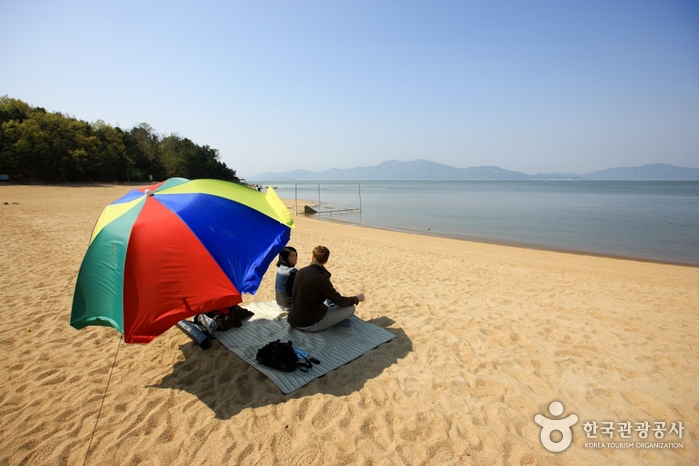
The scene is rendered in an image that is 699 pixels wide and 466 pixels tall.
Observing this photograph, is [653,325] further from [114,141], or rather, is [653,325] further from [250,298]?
[114,141]

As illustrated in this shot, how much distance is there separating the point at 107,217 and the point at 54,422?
2032 mm

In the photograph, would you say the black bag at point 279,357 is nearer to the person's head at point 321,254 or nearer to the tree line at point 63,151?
the person's head at point 321,254

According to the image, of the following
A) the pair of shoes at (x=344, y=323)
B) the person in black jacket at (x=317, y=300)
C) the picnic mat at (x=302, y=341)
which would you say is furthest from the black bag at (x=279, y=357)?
the pair of shoes at (x=344, y=323)

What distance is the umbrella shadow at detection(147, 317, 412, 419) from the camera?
10.9ft

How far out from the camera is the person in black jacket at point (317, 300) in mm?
4133

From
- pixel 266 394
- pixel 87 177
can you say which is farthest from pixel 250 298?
pixel 87 177

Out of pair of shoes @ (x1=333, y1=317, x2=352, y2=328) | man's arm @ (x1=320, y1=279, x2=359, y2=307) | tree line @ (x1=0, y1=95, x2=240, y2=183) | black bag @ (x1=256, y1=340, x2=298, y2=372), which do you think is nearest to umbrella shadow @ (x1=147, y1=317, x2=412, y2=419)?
black bag @ (x1=256, y1=340, x2=298, y2=372)

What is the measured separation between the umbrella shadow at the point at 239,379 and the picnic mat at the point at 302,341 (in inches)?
3.1

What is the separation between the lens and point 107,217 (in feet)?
11.8

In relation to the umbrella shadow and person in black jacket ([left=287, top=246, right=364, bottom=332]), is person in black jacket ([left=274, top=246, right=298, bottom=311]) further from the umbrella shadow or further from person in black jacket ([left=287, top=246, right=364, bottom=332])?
the umbrella shadow

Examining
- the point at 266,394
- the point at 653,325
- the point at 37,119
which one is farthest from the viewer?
the point at 37,119

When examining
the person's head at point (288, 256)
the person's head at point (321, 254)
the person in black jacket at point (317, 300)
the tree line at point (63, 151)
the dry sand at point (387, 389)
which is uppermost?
the tree line at point (63, 151)

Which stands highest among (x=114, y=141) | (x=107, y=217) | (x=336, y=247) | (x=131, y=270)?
(x=114, y=141)

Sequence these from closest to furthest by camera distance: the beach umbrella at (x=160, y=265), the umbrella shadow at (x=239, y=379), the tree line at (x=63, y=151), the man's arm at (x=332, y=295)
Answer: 1. the beach umbrella at (x=160, y=265)
2. the umbrella shadow at (x=239, y=379)
3. the man's arm at (x=332, y=295)
4. the tree line at (x=63, y=151)
